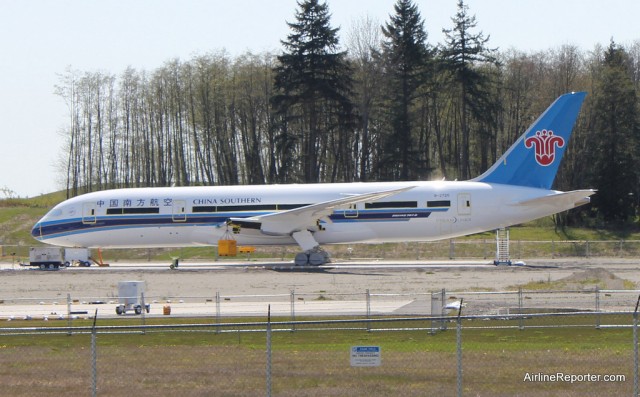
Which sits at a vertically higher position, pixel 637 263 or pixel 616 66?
pixel 616 66

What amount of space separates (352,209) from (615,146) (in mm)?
30643

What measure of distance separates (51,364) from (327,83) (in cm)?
5714

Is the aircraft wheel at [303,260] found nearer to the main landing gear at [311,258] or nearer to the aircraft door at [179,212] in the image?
the main landing gear at [311,258]

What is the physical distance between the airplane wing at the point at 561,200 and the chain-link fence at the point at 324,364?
20.9 meters

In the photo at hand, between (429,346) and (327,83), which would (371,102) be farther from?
(429,346)

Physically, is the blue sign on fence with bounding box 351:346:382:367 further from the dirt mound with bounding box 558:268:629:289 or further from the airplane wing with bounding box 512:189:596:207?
the airplane wing with bounding box 512:189:596:207

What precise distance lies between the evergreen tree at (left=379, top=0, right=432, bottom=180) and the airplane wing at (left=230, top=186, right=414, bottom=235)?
2890 cm

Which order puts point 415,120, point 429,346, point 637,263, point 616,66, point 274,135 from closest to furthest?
point 429,346 < point 637,263 < point 616,66 < point 415,120 < point 274,135

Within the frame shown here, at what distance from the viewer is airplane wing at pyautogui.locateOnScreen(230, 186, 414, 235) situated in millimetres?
42562

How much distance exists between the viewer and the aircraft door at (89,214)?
4584cm

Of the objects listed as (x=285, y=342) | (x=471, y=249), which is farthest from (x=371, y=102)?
(x=285, y=342)

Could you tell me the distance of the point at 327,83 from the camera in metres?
72.8

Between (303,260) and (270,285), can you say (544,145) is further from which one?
(270,285)

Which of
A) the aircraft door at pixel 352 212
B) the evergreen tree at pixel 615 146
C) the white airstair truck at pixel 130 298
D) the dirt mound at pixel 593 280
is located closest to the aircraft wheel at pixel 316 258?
the aircraft door at pixel 352 212
